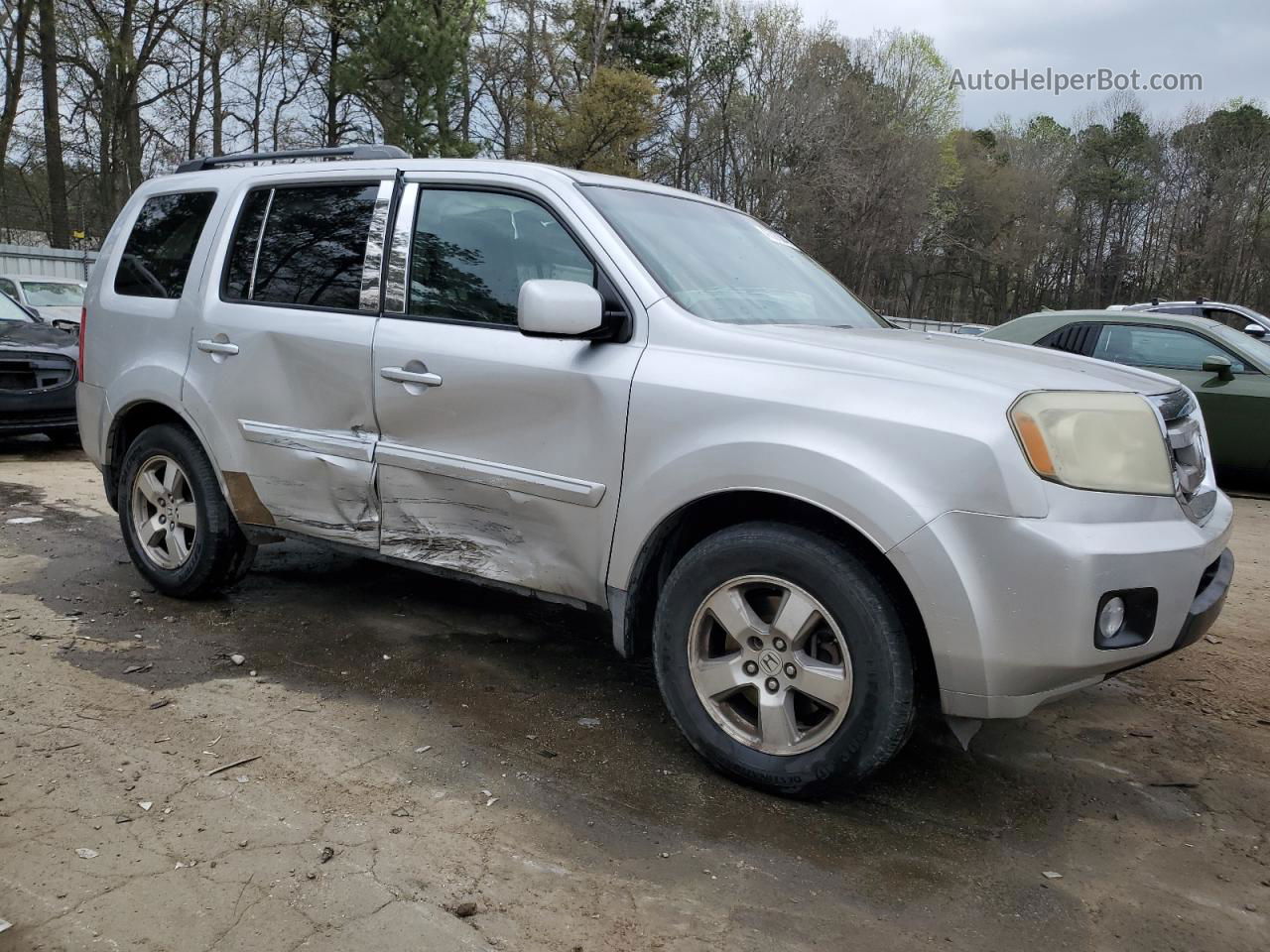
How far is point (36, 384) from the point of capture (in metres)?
8.67

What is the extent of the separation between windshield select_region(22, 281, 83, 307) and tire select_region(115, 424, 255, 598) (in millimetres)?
11322

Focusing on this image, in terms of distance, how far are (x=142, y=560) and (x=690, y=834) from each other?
10.4ft

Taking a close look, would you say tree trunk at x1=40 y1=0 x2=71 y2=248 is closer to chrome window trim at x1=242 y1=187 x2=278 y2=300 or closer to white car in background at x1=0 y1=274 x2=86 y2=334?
white car in background at x1=0 y1=274 x2=86 y2=334

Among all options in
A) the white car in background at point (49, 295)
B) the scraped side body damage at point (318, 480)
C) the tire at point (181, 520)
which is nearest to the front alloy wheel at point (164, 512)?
the tire at point (181, 520)

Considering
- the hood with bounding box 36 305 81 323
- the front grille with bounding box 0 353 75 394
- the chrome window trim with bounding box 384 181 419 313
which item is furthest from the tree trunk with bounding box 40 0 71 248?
the chrome window trim with bounding box 384 181 419 313

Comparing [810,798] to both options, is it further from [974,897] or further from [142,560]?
[142,560]

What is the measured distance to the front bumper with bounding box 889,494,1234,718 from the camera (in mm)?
2527

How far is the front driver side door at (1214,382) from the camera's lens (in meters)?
8.62

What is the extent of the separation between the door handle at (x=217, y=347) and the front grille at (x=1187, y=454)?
343 centimetres

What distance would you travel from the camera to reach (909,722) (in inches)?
109

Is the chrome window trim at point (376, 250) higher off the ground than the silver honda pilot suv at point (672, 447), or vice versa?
the chrome window trim at point (376, 250)

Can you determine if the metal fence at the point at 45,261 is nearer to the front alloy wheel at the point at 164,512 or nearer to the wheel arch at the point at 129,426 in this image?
the wheel arch at the point at 129,426

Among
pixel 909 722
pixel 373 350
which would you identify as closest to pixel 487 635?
pixel 373 350

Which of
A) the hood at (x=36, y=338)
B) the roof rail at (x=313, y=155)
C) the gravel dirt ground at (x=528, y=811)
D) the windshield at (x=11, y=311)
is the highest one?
the roof rail at (x=313, y=155)
